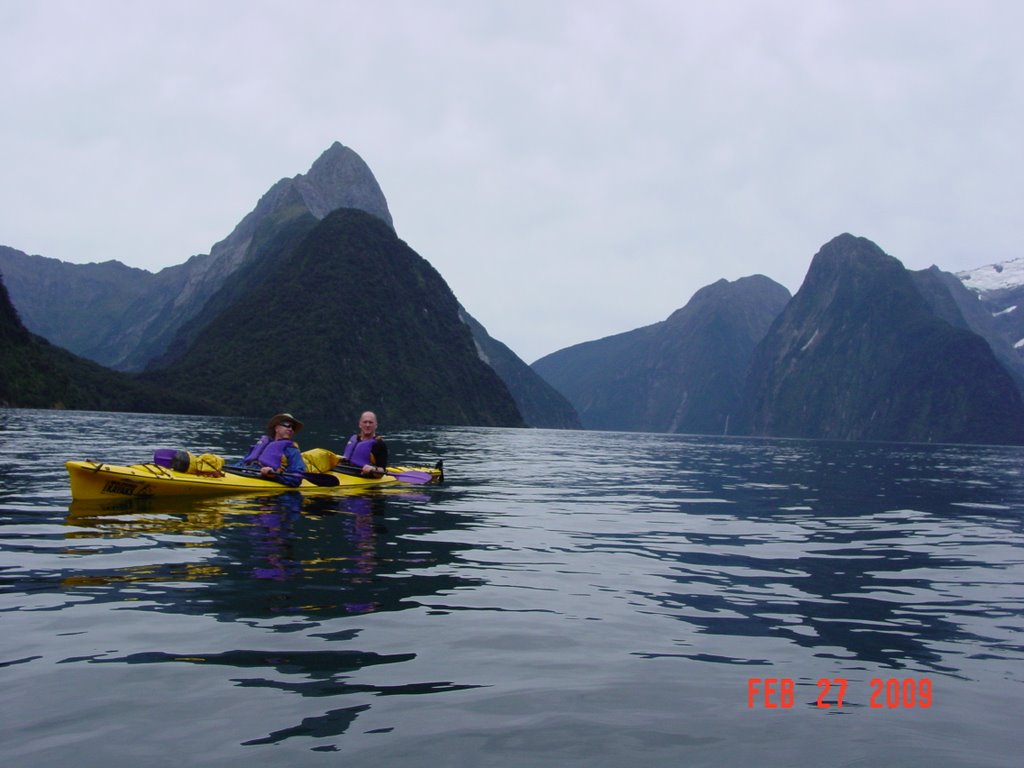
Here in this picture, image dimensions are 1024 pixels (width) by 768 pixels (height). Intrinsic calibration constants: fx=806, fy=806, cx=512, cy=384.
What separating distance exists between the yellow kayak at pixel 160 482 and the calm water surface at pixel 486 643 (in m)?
0.54

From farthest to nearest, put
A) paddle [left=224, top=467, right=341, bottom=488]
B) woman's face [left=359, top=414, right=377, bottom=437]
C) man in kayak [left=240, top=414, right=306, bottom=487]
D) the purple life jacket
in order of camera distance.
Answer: woman's face [left=359, top=414, right=377, bottom=437] → the purple life jacket → man in kayak [left=240, top=414, right=306, bottom=487] → paddle [left=224, top=467, right=341, bottom=488]

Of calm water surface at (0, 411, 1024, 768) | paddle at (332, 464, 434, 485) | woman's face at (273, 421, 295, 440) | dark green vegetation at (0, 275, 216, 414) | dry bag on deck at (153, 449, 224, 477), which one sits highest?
dark green vegetation at (0, 275, 216, 414)

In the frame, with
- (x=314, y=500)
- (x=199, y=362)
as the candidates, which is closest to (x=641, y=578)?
(x=314, y=500)

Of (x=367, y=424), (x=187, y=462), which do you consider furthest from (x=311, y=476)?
(x=187, y=462)

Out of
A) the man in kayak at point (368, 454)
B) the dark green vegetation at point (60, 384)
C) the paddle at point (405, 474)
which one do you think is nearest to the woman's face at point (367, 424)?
the man in kayak at point (368, 454)

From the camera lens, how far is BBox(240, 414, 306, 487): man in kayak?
19594 millimetres

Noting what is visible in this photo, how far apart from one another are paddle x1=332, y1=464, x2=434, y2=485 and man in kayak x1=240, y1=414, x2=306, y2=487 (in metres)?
2.40

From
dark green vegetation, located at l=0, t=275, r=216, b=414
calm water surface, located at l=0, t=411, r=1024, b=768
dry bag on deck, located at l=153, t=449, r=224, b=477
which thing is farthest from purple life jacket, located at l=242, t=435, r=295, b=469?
dark green vegetation, located at l=0, t=275, r=216, b=414

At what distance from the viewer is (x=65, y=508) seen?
1631 cm

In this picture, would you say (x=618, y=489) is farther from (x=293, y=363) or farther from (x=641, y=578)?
(x=293, y=363)

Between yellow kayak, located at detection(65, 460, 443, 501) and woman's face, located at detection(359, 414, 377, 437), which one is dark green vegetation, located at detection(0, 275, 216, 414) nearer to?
woman's face, located at detection(359, 414, 377, 437)

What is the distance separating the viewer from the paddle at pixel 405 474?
22.7 metres

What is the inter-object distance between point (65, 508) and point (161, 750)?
42.9 ft

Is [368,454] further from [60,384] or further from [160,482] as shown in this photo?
[60,384]
